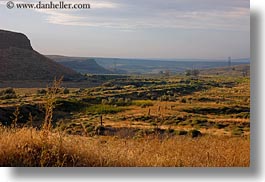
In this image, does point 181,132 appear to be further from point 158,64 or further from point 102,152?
point 102,152

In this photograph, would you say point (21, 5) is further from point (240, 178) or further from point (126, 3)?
point (240, 178)

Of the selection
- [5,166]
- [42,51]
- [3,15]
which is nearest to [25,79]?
[42,51]

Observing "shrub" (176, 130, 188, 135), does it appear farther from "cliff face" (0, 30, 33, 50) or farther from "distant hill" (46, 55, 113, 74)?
"cliff face" (0, 30, 33, 50)

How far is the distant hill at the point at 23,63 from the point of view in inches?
221

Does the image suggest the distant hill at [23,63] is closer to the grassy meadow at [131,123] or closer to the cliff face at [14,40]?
the cliff face at [14,40]

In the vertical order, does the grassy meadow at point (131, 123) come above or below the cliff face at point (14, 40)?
below

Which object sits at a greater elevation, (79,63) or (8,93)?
(79,63)

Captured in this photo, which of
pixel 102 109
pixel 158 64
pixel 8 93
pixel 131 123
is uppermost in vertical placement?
pixel 158 64

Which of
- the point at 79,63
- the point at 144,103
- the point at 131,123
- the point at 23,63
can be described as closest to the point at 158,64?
the point at 144,103

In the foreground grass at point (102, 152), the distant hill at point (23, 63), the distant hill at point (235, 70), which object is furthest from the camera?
the distant hill at point (23, 63)

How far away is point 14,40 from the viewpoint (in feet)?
18.6

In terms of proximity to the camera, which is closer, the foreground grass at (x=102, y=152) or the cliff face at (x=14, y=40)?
the foreground grass at (x=102, y=152)

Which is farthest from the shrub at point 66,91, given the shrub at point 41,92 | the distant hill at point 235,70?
the distant hill at point 235,70

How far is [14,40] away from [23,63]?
508mm
